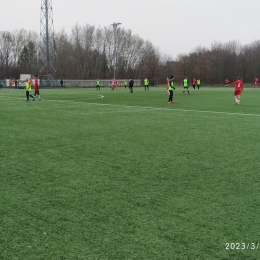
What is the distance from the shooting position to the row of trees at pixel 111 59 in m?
94.6

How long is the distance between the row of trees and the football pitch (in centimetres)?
8556

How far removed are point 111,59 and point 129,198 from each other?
9958 cm

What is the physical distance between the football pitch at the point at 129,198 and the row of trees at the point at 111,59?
281 ft

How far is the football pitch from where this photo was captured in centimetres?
329

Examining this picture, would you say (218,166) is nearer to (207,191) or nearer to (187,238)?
(207,191)

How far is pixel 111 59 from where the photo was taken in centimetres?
10138

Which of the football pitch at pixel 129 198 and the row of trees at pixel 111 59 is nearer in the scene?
the football pitch at pixel 129 198
